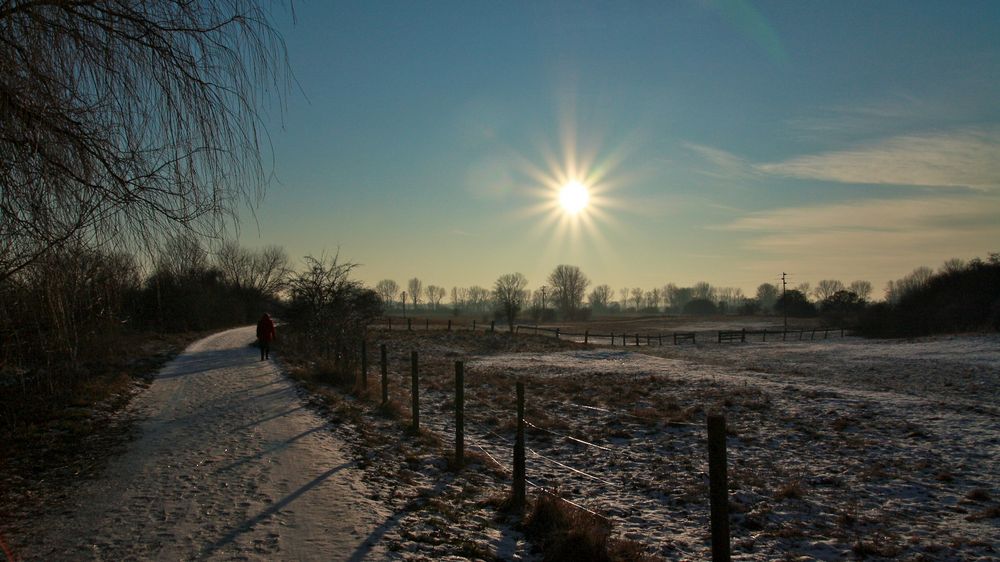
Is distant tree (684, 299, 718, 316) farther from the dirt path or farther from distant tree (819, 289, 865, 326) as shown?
the dirt path

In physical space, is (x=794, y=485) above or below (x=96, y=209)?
below

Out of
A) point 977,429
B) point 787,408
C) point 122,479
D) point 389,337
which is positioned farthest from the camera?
point 389,337

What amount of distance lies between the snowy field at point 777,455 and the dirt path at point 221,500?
314cm

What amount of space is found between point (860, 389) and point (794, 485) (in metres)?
12.9

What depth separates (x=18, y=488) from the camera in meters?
6.58

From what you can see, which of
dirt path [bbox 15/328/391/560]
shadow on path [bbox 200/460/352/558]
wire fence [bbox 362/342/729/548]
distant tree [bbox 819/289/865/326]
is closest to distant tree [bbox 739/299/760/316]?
distant tree [bbox 819/289/865/326]

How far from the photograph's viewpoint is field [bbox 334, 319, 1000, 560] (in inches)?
278

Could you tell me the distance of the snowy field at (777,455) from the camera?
7.43 m

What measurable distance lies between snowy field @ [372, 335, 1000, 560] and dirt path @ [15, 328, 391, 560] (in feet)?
10.3

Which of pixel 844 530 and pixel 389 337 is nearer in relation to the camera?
pixel 844 530

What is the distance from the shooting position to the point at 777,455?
1140cm

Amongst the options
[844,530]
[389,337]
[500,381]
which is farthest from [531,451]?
[389,337]

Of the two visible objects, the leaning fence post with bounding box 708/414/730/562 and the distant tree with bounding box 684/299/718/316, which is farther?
the distant tree with bounding box 684/299/718/316

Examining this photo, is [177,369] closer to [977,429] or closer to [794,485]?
[794,485]
